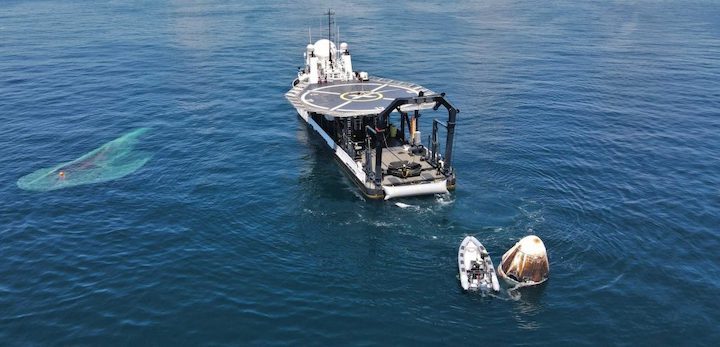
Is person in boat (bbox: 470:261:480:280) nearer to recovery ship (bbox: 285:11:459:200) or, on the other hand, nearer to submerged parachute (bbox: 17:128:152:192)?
recovery ship (bbox: 285:11:459:200)

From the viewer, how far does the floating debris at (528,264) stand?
166ft

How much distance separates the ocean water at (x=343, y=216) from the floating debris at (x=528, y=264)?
153 centimetres

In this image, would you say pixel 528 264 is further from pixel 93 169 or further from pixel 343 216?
pixel 93 169

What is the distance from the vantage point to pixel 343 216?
214 ft

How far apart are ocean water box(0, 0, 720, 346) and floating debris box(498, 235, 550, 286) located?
1.53m

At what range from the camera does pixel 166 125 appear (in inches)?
3834

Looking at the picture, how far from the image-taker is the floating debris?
50562 millimetres

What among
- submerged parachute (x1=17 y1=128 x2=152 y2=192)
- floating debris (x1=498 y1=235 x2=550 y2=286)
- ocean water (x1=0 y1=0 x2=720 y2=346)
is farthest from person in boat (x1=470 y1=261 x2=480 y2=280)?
submerged parachute (x1=17 y1=128 x2=152 y2=192)

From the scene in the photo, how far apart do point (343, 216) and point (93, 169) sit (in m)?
39.8

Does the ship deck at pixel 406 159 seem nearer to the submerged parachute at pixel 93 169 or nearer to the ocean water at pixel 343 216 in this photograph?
the ocean water at pixel 343 216

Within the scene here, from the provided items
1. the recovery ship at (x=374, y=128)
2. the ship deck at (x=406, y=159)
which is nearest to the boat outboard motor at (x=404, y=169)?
the recovery ship at (x=374, y=128)

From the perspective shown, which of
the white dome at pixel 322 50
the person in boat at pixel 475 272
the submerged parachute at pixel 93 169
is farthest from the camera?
the white dome at pixel 322 50

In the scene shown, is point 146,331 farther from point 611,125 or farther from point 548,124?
point 611,125

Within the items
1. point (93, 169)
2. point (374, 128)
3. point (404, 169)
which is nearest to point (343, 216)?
point (404, 169)
